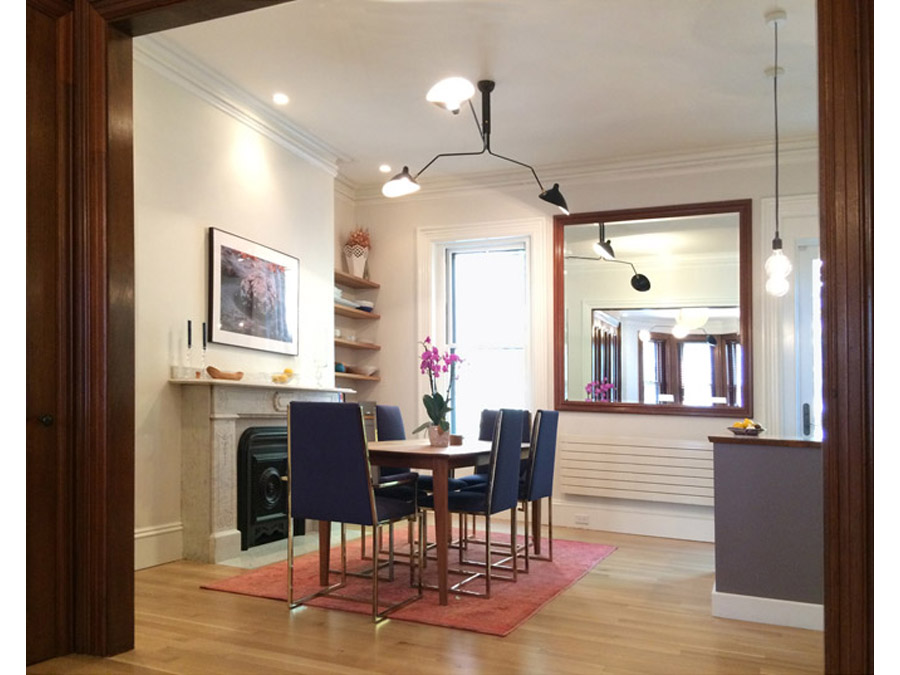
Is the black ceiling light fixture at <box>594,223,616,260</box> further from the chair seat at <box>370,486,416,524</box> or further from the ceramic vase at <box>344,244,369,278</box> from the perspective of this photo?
the chair seat at <box>370,486,416,524</box>

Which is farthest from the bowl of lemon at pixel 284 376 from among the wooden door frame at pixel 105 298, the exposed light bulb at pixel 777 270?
the exposed light bulb at pixel 777 270

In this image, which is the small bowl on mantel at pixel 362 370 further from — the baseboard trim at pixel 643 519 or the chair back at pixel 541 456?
the chair back at pixel 541 456

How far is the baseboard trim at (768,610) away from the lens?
3.10 m

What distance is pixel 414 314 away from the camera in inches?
258

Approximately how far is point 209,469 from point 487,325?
3.06 meters

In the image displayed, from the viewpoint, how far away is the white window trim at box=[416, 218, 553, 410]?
6.06 meters

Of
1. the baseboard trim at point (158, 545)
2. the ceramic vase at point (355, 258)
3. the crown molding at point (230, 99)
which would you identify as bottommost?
the baseboard trim at point (158, 545)

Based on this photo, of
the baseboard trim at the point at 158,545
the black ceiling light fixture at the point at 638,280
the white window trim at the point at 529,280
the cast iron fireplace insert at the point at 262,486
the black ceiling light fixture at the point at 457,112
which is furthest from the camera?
the white window trim at the point at 529,280

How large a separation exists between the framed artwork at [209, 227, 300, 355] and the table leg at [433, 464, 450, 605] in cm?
192

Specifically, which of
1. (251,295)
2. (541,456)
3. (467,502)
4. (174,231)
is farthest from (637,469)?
(174,231)

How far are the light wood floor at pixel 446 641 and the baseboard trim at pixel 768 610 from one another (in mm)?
52

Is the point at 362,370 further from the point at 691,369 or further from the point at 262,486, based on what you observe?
the point at 691,369

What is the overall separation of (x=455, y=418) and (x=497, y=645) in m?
3.86
